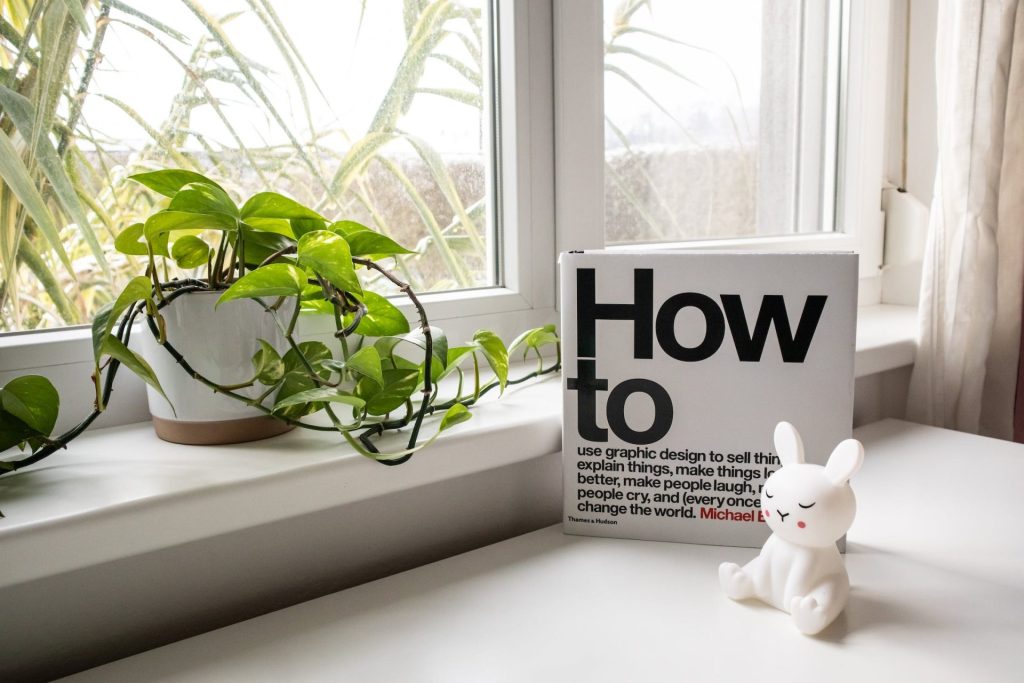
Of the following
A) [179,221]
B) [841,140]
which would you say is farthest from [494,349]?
[841,140]

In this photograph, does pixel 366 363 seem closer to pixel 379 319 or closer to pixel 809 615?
pixel 379 319

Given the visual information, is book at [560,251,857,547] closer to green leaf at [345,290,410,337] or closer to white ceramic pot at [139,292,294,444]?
green leaf at [345,290,410,337]

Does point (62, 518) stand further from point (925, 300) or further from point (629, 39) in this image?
point (925, 300)

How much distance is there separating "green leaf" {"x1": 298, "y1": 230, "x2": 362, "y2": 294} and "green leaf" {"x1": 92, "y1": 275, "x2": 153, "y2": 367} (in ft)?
0.36

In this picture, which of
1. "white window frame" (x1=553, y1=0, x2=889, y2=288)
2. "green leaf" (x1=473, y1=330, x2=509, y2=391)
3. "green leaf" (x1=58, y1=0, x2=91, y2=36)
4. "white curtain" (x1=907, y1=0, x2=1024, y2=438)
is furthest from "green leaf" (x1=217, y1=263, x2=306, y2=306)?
"white curtain" (x1=907, y1=0, x2=1024, y2=438)

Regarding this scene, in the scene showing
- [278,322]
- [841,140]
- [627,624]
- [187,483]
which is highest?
[841,140]

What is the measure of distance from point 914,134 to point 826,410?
1.02 m

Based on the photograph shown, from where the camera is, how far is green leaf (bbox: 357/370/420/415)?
64 cm

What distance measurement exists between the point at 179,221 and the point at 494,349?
0.32 meters

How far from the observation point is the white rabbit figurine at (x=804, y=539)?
21.3 inches

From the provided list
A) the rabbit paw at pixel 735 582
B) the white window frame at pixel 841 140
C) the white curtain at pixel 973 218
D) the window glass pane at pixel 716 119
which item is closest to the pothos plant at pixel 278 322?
the rabbit paw at pixel 735 582

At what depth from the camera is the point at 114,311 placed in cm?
53

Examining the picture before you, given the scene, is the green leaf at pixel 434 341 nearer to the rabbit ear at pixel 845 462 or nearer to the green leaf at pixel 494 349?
the green leaf at pixel 494 349

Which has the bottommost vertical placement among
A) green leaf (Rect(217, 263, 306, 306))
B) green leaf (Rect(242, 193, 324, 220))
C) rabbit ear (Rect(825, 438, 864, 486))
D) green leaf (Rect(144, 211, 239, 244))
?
rabbit ear (Rect(825, 438, 864, 486))
